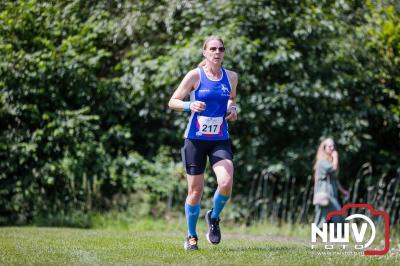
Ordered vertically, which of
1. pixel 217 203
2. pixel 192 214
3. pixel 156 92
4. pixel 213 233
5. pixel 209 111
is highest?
pixel 156 92

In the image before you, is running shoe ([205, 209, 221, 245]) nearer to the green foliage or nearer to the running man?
the running man

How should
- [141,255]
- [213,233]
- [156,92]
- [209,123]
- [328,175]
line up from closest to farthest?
[141,255] → [209,123] → [213,233] → [328,175] → [156,92]

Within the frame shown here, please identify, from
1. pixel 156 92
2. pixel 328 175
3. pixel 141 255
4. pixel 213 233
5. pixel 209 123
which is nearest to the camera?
pixel 141 255

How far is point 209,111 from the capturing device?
6.95 metres

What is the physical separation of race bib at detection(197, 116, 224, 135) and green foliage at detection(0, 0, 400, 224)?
5.70m

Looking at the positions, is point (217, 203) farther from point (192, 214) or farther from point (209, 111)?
point (209, 111)

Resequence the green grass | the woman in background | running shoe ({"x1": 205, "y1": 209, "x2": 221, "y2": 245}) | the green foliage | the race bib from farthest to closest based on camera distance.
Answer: the green foliage, the woman in background, running shoe ({"x1": 205, "y1": 209, "x2": 221, "y2": 245}), the race bib, the green grass

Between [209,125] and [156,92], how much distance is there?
6374 mm

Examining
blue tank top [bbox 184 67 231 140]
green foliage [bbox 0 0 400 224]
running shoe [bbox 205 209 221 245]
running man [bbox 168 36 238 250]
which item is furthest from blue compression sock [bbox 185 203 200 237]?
green foliage [bbox 0 0 400 224]

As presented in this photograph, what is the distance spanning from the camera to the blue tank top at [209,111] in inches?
273

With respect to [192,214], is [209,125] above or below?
above

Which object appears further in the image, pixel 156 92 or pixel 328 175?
pixel 156 92

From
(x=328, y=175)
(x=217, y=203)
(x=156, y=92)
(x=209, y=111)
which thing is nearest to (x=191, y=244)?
(x=217, y=203)

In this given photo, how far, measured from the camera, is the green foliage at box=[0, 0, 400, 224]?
12930 mm
